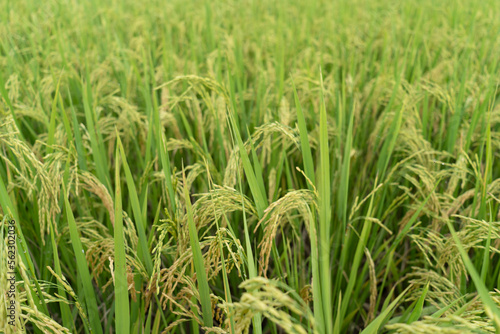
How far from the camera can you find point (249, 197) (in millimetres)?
1373

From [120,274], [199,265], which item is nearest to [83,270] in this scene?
[120,274]

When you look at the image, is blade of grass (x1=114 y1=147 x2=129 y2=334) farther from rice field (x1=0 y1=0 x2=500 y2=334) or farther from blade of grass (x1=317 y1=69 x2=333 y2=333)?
blade of grass (x1=317 y1=69 x2=333 y2=333)

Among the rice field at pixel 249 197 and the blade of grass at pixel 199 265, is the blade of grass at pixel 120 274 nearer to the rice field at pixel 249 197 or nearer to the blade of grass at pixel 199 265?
the rice field at pixel 249 197

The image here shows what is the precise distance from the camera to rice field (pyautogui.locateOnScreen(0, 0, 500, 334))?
32.0 inches

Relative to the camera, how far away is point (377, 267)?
4.31 ft

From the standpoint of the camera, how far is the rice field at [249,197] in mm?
813

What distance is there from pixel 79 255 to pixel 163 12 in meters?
3.32

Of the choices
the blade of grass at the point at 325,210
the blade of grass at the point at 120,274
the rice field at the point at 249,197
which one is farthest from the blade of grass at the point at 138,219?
the blade of grass at the point at 325,210

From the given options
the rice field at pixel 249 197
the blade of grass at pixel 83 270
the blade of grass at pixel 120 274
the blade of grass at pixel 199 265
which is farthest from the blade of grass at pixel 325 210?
the blade of grass at pixel 83 270

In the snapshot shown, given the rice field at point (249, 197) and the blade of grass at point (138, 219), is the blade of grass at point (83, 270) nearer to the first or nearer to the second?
the rice field at point (249, 197)

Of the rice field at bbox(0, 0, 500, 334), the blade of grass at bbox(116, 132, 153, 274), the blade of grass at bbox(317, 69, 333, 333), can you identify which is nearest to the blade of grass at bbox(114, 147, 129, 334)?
the rice field at bbox(0, 0, 500, 334)

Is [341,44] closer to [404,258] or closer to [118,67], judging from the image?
[118,67]

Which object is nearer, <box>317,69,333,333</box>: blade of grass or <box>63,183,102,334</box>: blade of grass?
<box>317,69,333,333</box>: blade of grass

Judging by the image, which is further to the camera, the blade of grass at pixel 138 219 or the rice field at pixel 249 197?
the blade of grass at pixel 138 219
